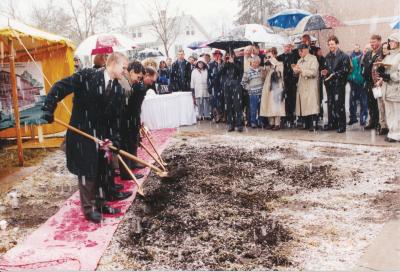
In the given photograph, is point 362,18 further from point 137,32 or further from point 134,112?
point 137,32

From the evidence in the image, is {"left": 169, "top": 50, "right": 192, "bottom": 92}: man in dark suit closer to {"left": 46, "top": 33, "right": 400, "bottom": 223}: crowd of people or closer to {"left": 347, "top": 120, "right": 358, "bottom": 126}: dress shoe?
{"left": 46, "top": 33, "right": 400, "bottom": 223}: crowd of people

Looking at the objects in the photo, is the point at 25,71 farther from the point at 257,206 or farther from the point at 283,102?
the point at 257,206

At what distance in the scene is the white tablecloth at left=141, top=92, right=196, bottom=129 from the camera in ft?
37.2

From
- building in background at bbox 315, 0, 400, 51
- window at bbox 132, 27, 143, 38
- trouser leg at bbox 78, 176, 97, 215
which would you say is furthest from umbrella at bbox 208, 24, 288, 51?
window at bbox 132, 27, 143, 38

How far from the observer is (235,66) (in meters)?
10.2

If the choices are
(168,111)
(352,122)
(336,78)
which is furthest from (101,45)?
(352,122)

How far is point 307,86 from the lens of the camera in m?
9.38

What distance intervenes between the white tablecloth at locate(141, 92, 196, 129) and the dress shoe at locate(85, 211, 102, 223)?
644 cm

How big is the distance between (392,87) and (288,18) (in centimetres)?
460

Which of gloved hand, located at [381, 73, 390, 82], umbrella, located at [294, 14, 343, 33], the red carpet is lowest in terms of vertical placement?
the red carpet

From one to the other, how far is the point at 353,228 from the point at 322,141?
4.33m

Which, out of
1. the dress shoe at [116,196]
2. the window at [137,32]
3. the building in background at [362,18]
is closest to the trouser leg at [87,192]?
the dress shoe at [116,196]

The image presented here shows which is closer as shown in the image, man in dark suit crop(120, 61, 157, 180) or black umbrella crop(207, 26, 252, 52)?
man in dark suit crop(120, 61, 157, 180)

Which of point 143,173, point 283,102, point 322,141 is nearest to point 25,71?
point 143,173
